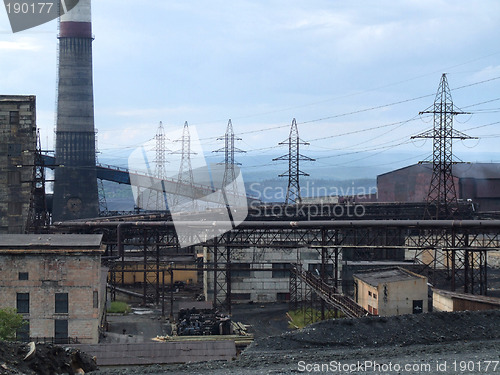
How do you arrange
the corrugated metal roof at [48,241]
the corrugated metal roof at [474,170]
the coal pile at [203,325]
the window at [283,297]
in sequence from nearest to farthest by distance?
the corrugated metal roof at [48,241]
the coal pile at [203,325]
the window at [283,297]
the corrugated metal roof at [474,170]

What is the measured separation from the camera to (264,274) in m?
30.6

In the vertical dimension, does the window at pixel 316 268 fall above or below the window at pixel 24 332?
above

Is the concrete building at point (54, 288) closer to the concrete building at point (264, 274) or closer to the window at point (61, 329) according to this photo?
the window at point (61, 329)

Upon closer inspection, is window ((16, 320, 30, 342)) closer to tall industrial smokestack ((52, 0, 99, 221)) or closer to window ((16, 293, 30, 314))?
A: window ((16, 293, 30, 314))

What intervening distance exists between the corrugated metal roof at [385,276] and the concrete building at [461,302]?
1112mm

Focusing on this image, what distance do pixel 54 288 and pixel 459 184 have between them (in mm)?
36608

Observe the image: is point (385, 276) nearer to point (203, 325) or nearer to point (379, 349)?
point (203, 325)

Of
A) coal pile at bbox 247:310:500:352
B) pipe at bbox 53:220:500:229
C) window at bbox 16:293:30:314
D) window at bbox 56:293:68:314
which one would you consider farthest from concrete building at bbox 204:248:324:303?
coal pile at bbox 247:310:500:352

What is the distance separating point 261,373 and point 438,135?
27.3 m

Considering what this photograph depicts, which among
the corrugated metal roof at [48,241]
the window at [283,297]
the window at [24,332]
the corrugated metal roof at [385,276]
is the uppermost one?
the corrugated metal roof at [48,241]

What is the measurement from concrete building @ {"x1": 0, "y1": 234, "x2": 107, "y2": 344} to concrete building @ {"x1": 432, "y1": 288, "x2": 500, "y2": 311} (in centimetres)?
1163

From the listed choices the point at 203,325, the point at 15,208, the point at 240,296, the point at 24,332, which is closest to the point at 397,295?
the point at 203,325

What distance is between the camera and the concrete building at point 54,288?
67.7 feet

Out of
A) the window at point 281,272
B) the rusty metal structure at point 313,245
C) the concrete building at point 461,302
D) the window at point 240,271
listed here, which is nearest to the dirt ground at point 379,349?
the concrete building at point 461,302
